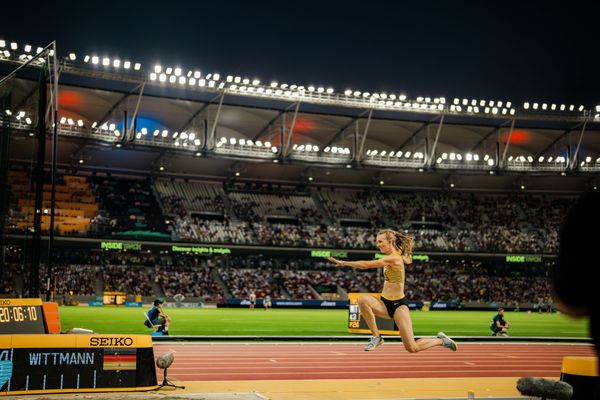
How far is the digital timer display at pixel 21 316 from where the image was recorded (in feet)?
45.5

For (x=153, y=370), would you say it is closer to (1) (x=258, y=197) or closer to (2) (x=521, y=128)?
(1) (x=258, y=197)

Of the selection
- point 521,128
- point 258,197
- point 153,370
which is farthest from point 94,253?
point 153,370

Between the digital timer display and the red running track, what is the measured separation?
308cm

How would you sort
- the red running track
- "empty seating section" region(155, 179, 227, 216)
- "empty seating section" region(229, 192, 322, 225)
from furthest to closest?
"empty seating section" region(229, 192, 322, 225) → "empty seating section" region(155, 179, 227, 216) → the red running track

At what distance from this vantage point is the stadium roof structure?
5275 cm

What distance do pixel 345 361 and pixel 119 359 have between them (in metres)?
7.70

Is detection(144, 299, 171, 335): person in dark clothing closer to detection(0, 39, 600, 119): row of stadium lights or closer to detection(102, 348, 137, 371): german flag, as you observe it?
detection(102, 348, 137, 371): german flag

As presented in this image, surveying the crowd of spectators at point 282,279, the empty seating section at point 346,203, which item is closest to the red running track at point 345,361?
the crowd of spectators at point 282,279

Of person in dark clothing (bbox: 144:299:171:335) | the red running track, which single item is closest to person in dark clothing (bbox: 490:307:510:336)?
the red running track

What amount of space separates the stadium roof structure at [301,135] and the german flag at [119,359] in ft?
123

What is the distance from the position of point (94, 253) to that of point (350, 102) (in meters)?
23.9

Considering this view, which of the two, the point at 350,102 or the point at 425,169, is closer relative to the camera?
the point at 350,102

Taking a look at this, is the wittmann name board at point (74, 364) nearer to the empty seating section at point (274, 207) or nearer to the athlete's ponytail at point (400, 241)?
the athlete's ponytail at point (400, 241)

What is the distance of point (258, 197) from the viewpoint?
64938 mm
